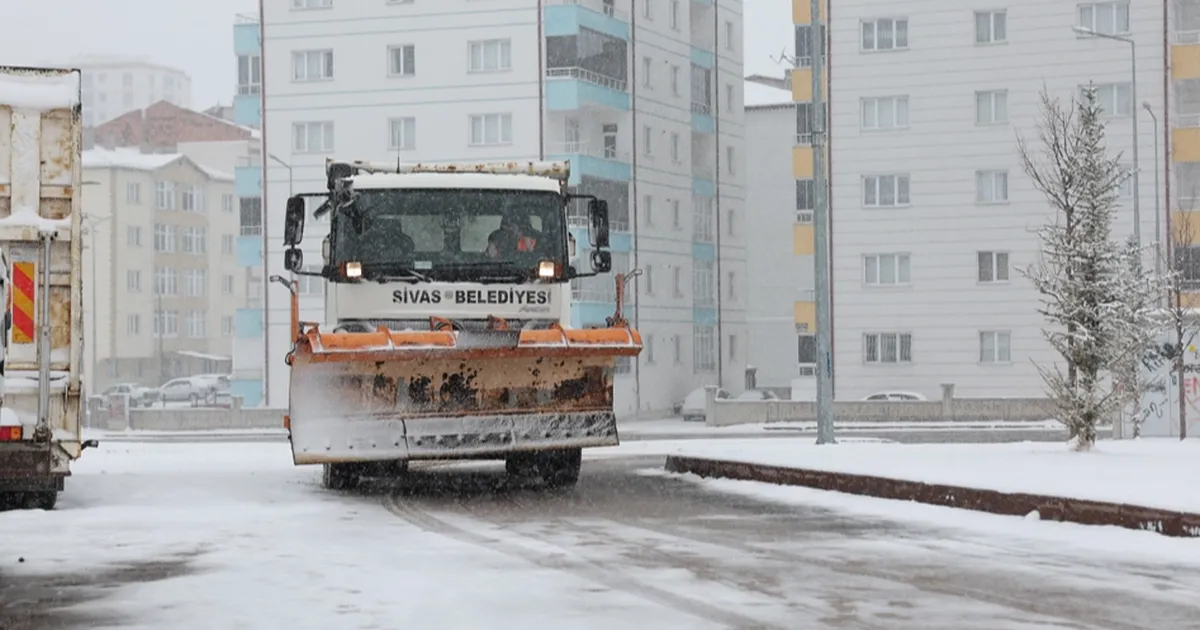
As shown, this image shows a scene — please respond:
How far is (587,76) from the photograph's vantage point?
74.0 metres

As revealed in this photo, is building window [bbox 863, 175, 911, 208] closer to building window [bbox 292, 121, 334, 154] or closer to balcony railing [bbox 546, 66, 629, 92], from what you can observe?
balcony railing [bbox 546, 66, 629, 92]

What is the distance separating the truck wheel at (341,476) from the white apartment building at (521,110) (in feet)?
162

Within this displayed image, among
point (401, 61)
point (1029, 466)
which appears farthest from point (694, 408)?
point (1029, 466)

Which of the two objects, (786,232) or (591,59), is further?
(786,232)

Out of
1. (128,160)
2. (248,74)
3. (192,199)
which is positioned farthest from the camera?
(192,199)

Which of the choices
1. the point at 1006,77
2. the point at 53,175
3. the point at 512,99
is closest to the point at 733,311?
the point at 512,99

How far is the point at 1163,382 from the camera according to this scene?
37.9m

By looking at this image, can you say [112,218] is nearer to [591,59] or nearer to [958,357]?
[591,59]

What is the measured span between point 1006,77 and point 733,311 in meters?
21.0

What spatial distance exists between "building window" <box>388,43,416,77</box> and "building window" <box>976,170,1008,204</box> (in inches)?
836

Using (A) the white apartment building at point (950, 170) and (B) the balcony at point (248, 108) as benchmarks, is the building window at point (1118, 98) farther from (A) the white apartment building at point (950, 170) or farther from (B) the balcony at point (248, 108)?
(B) the balcony at point (248, 108)

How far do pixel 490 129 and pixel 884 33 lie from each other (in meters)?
14.9

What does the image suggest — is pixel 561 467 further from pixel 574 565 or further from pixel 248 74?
pixel 248 74

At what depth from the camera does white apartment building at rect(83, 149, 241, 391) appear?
11588 cm
